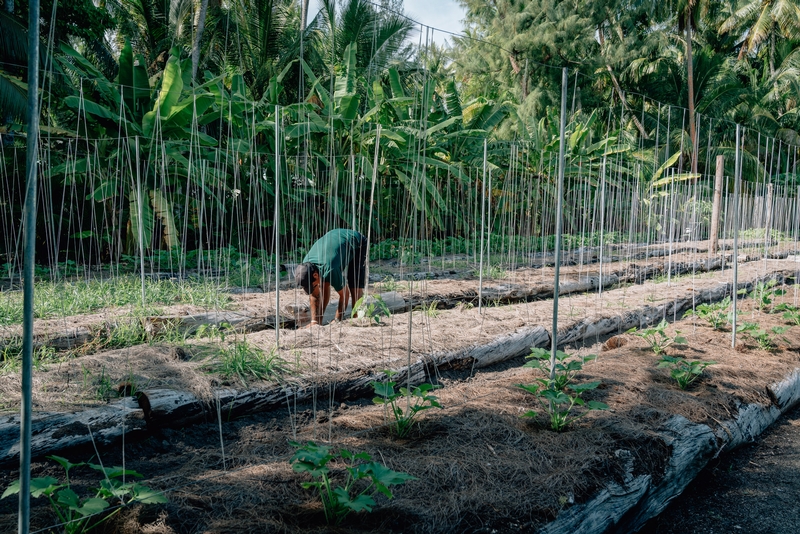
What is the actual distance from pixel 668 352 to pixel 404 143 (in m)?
5.47

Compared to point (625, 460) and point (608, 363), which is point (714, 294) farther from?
point (625, 460)

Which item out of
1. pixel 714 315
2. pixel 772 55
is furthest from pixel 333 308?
pixel 772 55

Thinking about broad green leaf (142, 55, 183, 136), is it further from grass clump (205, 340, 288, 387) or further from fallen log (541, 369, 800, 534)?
fallen log (541, 369, 800, 534)

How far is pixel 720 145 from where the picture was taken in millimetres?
18797

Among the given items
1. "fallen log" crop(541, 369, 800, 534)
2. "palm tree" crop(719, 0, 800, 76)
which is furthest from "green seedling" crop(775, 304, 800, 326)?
"palm tree" crop(719, 0, 800, 76)

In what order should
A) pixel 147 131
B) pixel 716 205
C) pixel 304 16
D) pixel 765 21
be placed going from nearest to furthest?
pixel 147 131 → pixel 304 16 → pixel 716 205 → pixel 765 21

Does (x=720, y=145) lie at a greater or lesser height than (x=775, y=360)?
greater

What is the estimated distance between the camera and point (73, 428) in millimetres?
→ 2506

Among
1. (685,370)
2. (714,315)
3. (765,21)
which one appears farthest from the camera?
(765,21)

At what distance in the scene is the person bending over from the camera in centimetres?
456

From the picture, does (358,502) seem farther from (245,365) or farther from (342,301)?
(342,301)

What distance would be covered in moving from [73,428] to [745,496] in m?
3.15

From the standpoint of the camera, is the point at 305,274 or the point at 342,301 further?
the point at 342,301

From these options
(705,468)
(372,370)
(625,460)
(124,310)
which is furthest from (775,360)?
(124,310)
